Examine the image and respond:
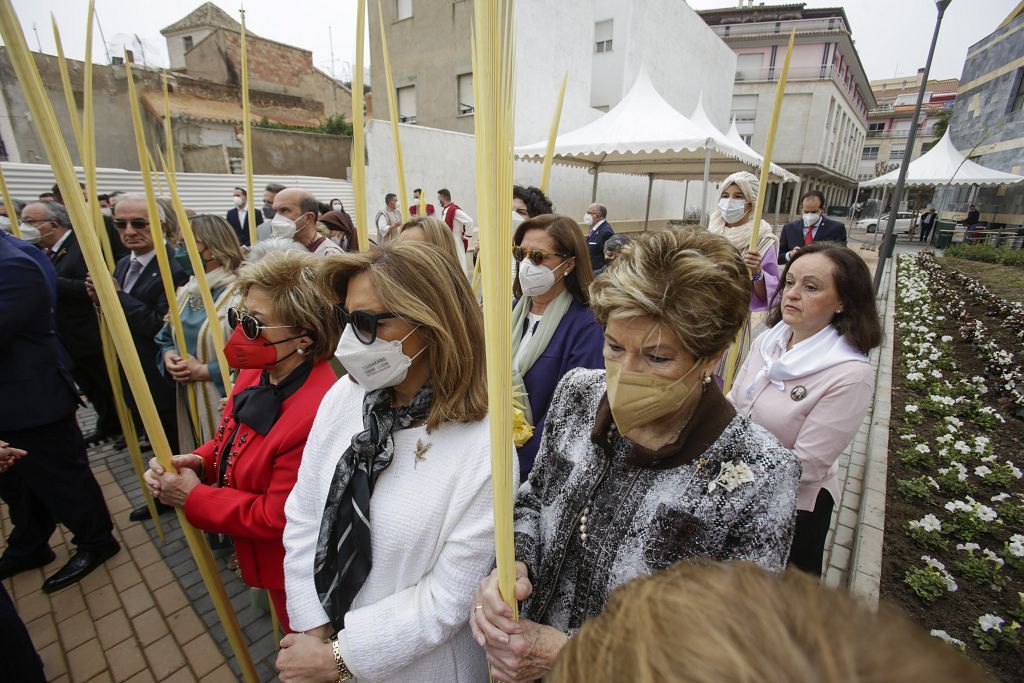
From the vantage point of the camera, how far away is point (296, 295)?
2.01m

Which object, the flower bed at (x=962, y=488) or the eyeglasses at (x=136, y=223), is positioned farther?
the eyeglasses at (x=136, y=223)

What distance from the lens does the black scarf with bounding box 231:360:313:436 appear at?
1.83m

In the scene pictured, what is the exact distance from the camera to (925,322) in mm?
7504

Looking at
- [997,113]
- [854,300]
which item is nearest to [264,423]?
[854,300]

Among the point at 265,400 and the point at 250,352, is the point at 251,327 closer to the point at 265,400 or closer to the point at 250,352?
the point at 250,352

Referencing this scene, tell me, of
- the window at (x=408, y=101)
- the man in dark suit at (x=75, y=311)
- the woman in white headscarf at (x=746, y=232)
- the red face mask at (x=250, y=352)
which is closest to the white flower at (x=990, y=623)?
the woman in white headscarf at (x=746, y=232)

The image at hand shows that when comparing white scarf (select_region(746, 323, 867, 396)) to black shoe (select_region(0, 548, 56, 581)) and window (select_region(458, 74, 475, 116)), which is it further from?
window (select_region(458, 74, 475, 116))

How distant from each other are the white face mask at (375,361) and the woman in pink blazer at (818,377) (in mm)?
1709

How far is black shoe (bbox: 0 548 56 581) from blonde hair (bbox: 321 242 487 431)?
10.9 feet

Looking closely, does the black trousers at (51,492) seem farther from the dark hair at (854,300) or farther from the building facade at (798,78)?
the building facade at (798,78)

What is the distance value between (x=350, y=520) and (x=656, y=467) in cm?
90

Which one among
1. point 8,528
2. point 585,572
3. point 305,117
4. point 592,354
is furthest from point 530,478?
point 305,117

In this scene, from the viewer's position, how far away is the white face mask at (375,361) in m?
1.40

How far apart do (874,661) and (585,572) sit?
0.92m
